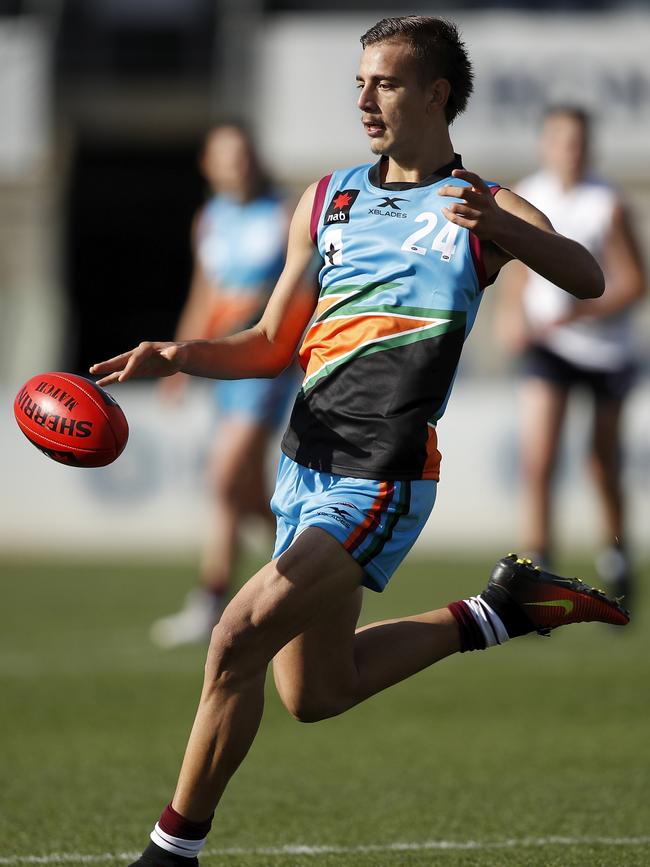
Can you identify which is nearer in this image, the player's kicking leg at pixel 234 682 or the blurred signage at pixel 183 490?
the player's kicking leg at pixel 234 682

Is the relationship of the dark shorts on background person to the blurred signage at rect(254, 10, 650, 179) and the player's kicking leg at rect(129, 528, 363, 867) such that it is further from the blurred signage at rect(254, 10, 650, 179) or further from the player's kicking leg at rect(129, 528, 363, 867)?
the blurred signage at rect(254, 10, 650, 179)

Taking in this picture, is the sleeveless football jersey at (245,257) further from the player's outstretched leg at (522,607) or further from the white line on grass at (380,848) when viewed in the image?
the white line on grass at (380,848)

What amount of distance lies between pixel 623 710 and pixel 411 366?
2912mm

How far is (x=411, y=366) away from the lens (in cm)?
414

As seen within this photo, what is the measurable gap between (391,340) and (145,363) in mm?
662

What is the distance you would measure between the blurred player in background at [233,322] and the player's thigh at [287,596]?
14.5 feet

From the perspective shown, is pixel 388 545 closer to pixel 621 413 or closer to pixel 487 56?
pixel 621 413

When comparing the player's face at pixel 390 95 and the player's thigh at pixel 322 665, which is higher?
the player's face at pixel 390 95

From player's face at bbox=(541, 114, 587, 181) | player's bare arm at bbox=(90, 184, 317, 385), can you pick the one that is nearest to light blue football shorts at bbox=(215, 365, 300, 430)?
player's face at bbox=(541, 114, 587, 181)

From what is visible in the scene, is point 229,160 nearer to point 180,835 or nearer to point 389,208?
point 389,208

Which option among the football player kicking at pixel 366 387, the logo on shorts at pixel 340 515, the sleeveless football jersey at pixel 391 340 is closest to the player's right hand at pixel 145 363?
the football player kicking at pixel 366 387

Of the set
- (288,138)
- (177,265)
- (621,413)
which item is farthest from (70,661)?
(177,265)

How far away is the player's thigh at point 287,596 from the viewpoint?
12.5 ft

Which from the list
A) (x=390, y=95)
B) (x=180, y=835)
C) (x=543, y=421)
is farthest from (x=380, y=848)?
(x=543, y=421)
